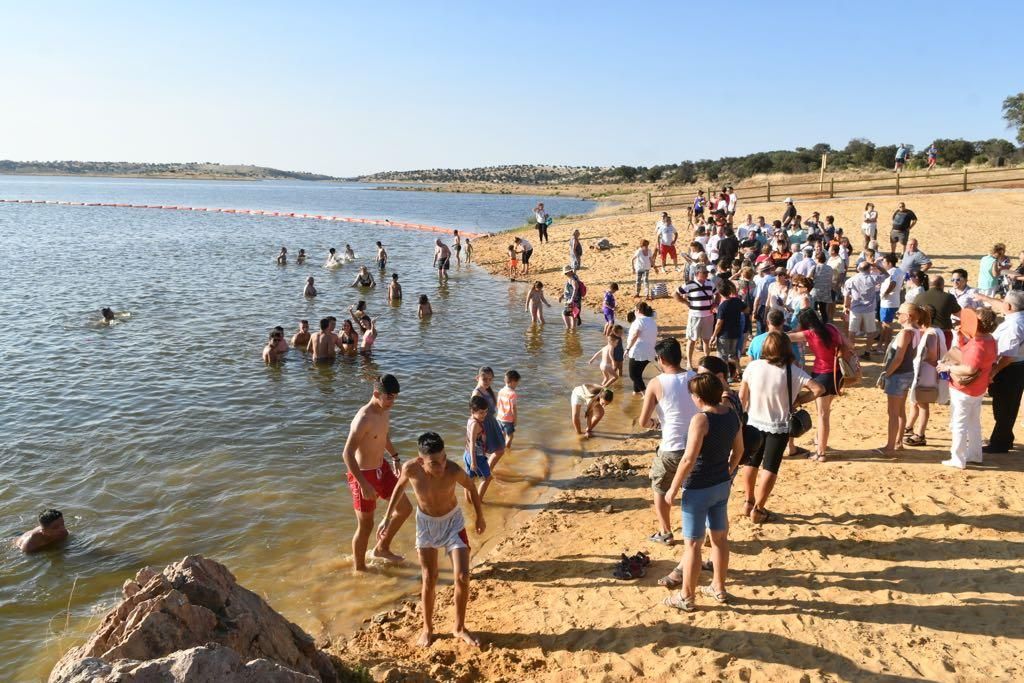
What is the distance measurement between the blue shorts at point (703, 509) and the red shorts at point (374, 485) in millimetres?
2932

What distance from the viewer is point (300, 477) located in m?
8.76

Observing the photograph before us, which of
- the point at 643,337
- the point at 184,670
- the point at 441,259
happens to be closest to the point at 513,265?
the point at 441,259

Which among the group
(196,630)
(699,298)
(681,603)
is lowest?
(681,603)

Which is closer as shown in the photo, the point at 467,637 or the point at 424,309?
the point at 467,637

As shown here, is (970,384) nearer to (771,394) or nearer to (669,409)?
(771,394)

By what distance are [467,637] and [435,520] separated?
0.99 m

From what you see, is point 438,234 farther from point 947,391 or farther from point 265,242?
point 947,391

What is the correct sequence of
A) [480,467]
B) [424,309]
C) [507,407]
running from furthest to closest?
[424,309], [507,407], [480,467]

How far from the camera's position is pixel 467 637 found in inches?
205

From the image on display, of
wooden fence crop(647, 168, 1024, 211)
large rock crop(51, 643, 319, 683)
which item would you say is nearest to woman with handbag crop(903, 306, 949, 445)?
large rock crop(51, 643, 319, 683)

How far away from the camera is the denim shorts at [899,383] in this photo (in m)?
7.03

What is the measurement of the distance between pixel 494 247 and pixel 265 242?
48.0 feet

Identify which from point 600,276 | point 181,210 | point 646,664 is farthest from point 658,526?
point 181,210

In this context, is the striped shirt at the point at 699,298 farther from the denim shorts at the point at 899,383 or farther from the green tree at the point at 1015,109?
the green tree at the point at 1015,109
